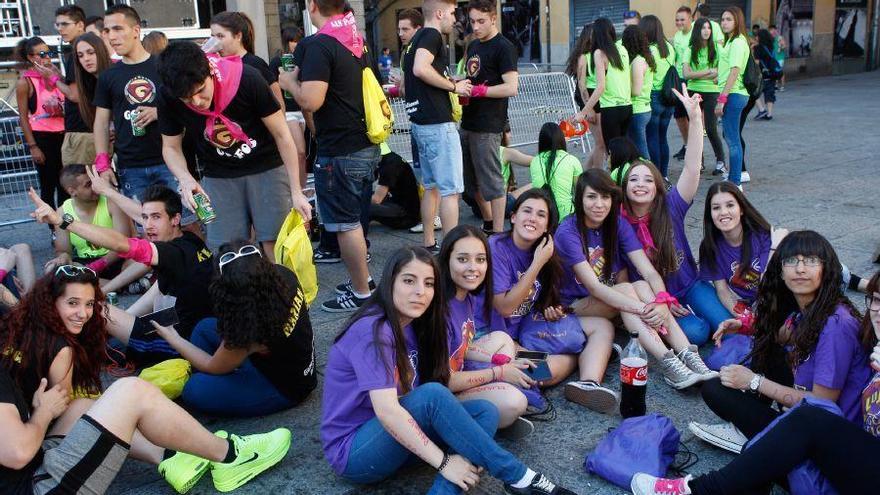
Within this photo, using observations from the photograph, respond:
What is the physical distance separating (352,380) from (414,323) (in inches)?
13.8

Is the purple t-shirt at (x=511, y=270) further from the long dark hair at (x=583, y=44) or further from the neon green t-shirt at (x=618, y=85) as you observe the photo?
the long dark hair at (x=583, y=44)

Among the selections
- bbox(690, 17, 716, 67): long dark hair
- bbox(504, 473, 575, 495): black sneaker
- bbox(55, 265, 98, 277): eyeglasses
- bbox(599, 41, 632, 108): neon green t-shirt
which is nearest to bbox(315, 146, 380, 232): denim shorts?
bbox(55, 265, 98, 277): eyeglasses

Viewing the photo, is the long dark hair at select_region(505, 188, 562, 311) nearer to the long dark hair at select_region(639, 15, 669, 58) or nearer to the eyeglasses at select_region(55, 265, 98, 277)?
the eyeglasses at select_region(55, 265, 98, 277)

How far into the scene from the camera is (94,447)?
268cm

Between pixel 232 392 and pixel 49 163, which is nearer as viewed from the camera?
pixel 232 392

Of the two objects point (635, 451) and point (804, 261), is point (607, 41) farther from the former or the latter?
point (635, 451)

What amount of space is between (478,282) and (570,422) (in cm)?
77

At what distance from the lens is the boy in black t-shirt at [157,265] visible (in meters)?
3.88

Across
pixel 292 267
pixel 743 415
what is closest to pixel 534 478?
pixel 743 415

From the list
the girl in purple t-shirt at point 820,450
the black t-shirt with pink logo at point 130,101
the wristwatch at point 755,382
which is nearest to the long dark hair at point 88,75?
the black t-shirt with pink logo at point 130,101

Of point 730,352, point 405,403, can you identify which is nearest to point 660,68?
point 730,352

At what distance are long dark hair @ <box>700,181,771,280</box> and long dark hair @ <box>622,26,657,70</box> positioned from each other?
341 cm

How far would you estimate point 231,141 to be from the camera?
4.32 metres

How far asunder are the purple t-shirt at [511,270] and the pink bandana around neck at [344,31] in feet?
5.18
